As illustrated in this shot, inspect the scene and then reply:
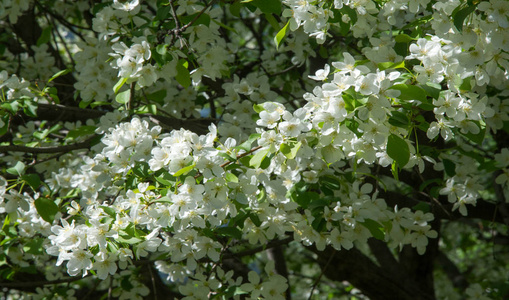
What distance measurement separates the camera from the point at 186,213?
1767 millimetres

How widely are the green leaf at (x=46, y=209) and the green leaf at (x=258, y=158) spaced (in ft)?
3.45

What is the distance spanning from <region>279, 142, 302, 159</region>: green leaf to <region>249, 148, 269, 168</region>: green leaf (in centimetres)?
5

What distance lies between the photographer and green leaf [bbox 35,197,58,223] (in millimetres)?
2293

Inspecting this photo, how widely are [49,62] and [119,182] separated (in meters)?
1.77

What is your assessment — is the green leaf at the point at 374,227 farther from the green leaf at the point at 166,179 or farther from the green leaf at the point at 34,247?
the green leaf at the point at 34,247

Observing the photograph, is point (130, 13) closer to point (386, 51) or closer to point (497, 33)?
point (386, 51)

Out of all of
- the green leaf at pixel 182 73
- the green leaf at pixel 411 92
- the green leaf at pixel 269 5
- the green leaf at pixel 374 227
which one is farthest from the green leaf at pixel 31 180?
the green leaf at pixel 411 92

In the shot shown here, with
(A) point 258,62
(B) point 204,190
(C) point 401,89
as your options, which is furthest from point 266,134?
(A) point 258,62

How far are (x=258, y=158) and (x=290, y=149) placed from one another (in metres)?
0.10

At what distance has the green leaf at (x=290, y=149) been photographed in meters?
1.67

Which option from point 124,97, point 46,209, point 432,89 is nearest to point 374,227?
point 432,89

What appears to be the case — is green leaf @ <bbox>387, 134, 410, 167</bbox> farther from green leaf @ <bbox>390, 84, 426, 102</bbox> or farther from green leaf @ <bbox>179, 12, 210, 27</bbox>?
green leaf @ <bbox>179, 12, 210, 27</bbox>

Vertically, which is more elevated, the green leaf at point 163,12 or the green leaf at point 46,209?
the green leaf at point 163,12

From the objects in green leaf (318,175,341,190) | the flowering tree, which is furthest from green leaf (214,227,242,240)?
green leaf (318,175,341,190)
